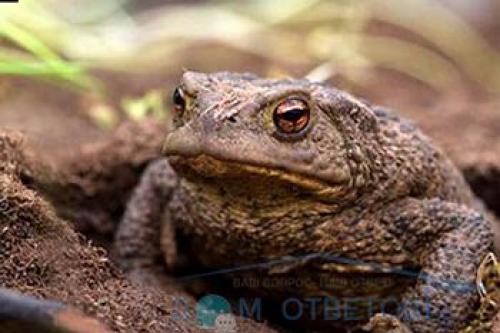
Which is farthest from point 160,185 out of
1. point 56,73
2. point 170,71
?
point 170,71

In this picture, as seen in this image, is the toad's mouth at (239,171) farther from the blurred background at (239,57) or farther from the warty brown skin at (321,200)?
the blurred background at (239,57)

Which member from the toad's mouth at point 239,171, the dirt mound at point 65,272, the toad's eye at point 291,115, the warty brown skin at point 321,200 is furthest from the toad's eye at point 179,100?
the dirt mound at point 65,272

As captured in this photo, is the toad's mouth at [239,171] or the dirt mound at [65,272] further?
the toad's mouth at [239,171]

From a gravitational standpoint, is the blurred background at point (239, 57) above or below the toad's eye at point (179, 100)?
above

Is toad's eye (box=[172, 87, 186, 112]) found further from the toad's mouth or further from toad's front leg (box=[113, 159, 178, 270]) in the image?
toad's front leg (box=[113, 159, 178, 270])

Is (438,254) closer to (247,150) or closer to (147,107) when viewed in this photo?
(247,150)

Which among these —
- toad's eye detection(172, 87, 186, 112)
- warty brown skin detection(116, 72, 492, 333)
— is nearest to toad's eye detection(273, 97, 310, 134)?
warty brown skin detection(116, 72, 492, 333)

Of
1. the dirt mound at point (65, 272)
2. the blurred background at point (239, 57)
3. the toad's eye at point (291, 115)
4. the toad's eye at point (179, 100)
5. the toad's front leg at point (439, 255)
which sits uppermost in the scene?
the blurred background at point (239, 57)
